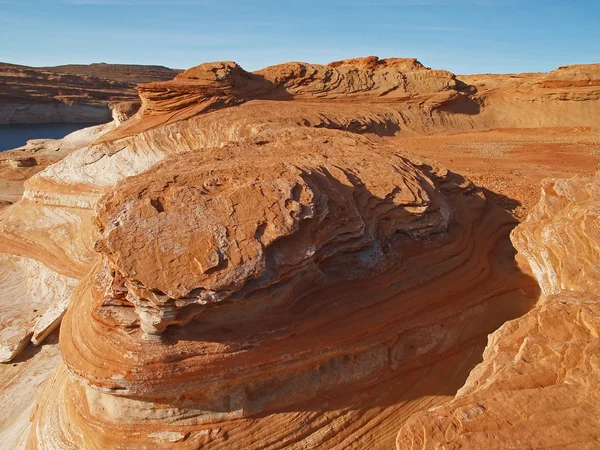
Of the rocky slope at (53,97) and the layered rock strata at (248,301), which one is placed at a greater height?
the rocky slope at (53,97)

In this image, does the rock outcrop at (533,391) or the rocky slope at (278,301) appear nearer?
the rock outcrop at (533,391)

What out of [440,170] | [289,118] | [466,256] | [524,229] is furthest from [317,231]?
[289,118]

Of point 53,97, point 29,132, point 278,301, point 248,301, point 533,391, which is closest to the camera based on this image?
point 533,391

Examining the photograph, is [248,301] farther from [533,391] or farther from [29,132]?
[29,132]

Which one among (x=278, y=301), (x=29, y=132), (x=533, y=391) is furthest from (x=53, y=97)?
(x=533, y=391)

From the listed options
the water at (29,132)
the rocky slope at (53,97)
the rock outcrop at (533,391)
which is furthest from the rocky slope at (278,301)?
the rocky slope at (53,97)

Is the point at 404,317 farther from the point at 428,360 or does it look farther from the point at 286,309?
the point at 286,309

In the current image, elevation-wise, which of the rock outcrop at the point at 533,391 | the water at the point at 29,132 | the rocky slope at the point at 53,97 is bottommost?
the water at the point at 29,132

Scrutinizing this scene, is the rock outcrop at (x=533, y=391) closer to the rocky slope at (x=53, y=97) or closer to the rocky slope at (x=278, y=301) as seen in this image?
the rocky slope at (x=278, y=301)
